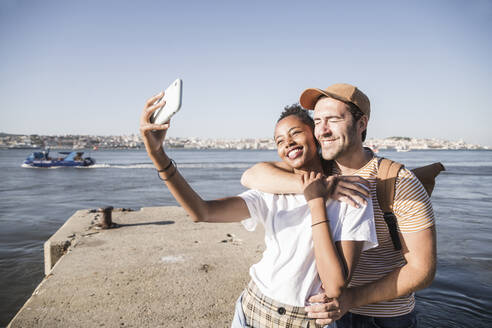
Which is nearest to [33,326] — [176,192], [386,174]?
[176,192]

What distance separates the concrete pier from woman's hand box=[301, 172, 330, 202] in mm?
2223

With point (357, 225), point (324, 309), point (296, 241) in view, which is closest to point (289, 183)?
point (296, 241)

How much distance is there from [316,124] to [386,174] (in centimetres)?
53

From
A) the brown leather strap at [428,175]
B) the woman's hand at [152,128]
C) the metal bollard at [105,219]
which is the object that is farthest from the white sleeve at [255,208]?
the metal bollard at [105,219]

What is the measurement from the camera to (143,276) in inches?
169

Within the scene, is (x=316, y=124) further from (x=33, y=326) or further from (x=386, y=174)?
(x=33, y=326)

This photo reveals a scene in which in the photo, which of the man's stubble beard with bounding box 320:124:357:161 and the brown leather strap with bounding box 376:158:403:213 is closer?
the brown leather strap with bounding box 376:158:403:213

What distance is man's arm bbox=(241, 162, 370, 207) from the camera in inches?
64.3

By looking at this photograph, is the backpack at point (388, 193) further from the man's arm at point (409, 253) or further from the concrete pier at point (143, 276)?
the concrete pier at point (143, 276)

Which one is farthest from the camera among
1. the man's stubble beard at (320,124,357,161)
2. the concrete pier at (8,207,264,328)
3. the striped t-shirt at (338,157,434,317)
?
the concrete pier at (8,207,264,328)

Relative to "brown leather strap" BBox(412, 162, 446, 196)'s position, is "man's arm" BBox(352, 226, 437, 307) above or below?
below

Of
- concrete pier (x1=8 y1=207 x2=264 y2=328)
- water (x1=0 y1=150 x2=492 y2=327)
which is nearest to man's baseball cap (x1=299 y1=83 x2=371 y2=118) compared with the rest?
concrete pier (x1=8 y1=207 x2=264 y2=328)

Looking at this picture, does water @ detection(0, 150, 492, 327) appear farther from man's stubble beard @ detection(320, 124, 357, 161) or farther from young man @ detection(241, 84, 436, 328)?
man's stubble beard @ detection(320, 124, 357, 161)

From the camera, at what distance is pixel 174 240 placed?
19.2ft
